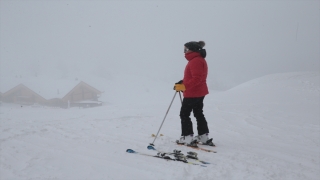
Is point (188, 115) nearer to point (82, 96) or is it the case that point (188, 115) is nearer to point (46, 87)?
point (82, 96)

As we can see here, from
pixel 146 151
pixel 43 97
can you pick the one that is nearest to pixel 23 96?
pixel 43 97

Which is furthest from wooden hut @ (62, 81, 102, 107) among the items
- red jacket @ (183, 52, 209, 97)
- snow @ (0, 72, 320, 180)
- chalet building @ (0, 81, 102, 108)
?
red jacket @ (183, 52, 209, 97)

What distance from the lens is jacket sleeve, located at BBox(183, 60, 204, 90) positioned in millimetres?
4125

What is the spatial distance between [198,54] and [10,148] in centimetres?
406

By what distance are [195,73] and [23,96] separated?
37.8 metres

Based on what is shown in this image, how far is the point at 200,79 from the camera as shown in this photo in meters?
4.18

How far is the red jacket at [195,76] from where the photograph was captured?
414 cm

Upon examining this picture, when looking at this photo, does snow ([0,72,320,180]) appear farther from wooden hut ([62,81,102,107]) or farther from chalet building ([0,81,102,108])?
wooden hut ([62,81,102,107])

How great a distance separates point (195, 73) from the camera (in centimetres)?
412

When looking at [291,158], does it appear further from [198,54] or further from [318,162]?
[198,54]

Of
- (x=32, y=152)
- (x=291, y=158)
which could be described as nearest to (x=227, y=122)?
(x=291, y=158)

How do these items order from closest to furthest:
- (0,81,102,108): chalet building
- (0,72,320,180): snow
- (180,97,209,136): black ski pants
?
1. (0,72,320,180): snow
2. (180,97,209,136): black ski pants
3. (0,81,102,108): chalet building

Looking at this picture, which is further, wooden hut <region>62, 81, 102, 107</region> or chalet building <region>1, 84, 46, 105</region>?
wooden hut <region>62, 81, 102, 107</region>

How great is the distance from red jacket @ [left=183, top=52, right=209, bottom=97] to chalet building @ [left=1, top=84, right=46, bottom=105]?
35.1 meters
